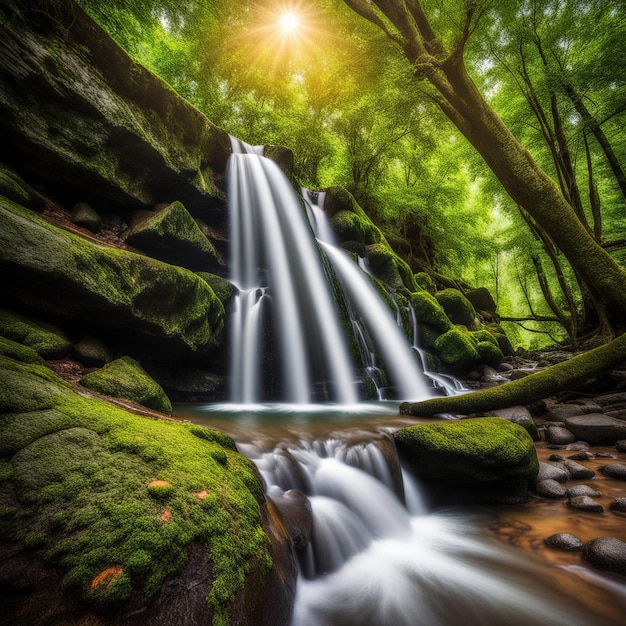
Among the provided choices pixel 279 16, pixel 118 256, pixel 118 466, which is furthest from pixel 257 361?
pixel 279 16

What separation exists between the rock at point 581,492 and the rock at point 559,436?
1603 millimetres

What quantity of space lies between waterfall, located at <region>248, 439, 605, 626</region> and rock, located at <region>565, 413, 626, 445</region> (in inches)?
121

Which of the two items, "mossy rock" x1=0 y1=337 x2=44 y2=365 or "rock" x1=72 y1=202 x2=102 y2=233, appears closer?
"mossy rock" x1=0 y1=337 x2=44 y2=365

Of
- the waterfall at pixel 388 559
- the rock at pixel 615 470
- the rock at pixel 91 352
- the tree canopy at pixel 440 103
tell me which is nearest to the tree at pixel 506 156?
the tree canopy at pixel 440 103

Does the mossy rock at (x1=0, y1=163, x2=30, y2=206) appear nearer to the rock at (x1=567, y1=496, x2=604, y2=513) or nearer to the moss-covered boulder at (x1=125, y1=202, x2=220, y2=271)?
the moss-covered boulder at (x1=125, y1=202, x2=220, y2=271)

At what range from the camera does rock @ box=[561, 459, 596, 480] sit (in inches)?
142

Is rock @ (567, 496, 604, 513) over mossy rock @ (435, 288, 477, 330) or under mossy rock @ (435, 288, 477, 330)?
under

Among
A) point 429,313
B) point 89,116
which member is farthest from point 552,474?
point 89,116

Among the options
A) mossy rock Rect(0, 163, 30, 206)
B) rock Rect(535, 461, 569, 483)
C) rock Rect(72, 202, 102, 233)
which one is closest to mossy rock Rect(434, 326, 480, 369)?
rock Rect(535, 461, 569, 483)

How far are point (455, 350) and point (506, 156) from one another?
6549 millimetres

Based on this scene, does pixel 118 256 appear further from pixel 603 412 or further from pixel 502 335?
pixel 502 335

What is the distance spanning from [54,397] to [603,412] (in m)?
7.72

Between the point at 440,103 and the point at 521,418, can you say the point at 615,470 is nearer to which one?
the point at 521,418

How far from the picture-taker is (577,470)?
3664mm
